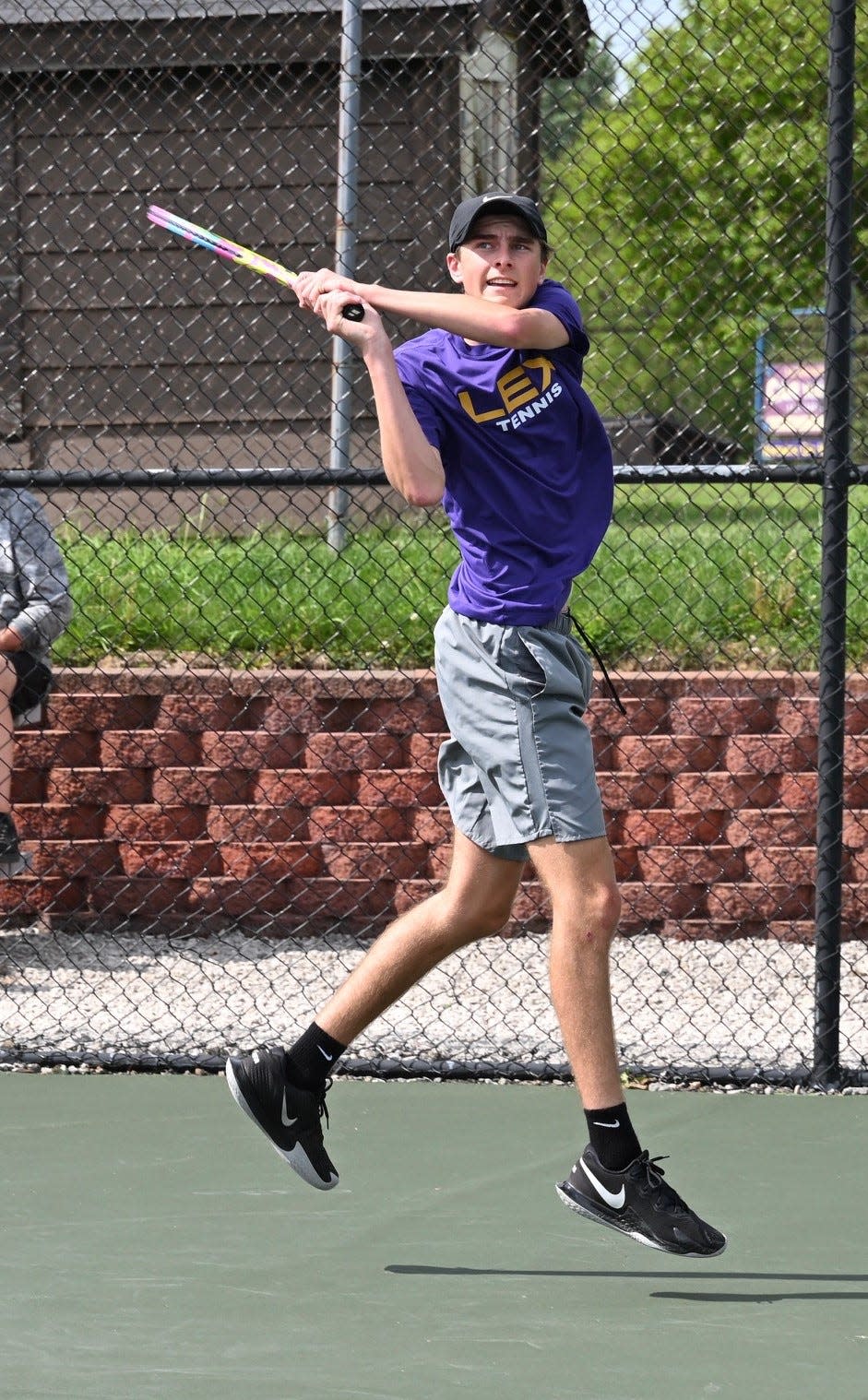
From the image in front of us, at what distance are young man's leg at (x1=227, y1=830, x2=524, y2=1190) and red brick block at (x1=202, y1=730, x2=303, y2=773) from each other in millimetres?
2214

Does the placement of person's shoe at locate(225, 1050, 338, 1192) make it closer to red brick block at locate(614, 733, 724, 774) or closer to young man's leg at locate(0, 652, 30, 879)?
young man's leg at locate(0, 652, 30, 879)

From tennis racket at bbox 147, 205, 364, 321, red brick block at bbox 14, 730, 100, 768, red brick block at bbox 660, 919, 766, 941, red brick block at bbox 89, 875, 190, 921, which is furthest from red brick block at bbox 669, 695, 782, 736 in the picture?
tennis racket at bbox 147, 205, 364, 321

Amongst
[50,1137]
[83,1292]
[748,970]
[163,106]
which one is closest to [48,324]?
[163,106]

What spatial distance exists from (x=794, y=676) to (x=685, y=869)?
0.70 m

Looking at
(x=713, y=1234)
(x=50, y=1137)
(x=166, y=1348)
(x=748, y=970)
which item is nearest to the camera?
(x=166, y=1348)

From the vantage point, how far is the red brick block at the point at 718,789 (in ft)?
18.2

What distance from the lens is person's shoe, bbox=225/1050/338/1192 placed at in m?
3.35

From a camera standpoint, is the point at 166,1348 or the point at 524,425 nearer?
the point at 166,1348

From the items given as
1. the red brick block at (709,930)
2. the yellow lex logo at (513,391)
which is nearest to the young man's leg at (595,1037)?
the yellow lex logo at (513,391)

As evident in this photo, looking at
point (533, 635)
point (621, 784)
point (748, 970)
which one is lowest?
point (748, 970)

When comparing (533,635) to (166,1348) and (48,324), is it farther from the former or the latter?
(48,324)

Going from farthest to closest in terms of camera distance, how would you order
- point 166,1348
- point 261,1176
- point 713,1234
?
point 261,1176 < point 713,1234 < point 166,1348

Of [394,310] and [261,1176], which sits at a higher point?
[394,310]

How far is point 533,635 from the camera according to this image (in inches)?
127
